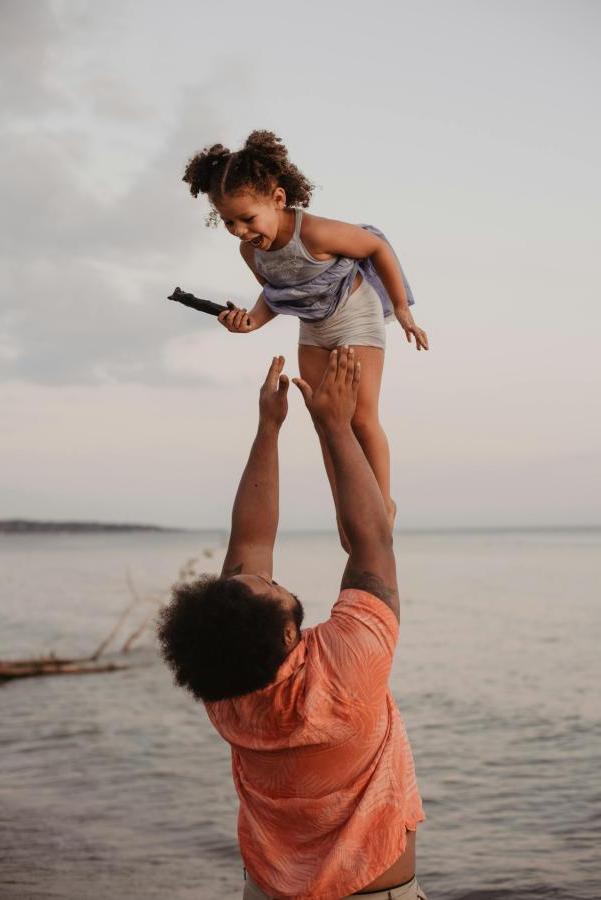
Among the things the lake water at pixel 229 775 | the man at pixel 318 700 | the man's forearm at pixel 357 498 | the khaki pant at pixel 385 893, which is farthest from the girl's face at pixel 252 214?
the lake water at pixel 229 775

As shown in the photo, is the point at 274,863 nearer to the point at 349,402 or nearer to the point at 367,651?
the point at 367,651

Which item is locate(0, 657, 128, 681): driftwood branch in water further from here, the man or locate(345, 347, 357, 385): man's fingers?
locate(345, 347, 357, 385): man's fingers

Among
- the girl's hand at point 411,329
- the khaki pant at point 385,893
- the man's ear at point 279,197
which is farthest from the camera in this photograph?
the girl's hand at point 411,329

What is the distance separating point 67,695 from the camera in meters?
17.9

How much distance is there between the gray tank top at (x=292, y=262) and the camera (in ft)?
11.7

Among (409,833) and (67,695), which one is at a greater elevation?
(409,833)

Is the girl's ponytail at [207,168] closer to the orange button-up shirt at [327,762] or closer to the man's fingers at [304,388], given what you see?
the man's fingers at [304,388]

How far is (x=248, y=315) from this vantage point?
3.63 metres

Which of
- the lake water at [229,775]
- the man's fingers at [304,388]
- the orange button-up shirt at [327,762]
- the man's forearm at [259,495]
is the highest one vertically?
the man's fingers at [304,388]

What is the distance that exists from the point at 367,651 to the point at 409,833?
0.71 m

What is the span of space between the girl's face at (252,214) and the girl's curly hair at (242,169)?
0.08 ft

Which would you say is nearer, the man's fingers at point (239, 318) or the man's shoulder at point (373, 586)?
the man's shoulder at point (373, 586)

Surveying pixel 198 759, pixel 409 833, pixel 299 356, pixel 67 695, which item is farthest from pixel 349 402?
pixel 67 695

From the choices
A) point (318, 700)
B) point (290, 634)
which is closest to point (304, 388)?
point (290, 634)
